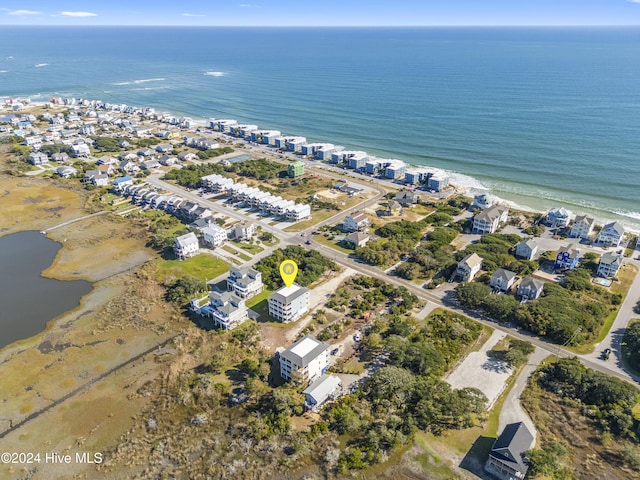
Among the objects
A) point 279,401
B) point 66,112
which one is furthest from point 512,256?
point 66,112

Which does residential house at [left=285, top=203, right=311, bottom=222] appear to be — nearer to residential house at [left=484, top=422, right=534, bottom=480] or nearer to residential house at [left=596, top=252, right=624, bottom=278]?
residential house at [left=596, top=252, right=624, bottom=278]

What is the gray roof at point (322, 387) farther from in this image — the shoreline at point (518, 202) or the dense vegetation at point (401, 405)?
the shoreline at point (518, 202)

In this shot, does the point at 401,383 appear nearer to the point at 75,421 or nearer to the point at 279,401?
the point at 279,401

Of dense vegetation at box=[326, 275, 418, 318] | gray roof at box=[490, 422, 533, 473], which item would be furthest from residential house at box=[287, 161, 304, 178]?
gray roof at box=[490, 422, 533, 473]

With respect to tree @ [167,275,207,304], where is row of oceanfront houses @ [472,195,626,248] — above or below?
above

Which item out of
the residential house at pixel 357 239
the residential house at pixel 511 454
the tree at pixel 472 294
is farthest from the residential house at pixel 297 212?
the residential house at pixel 511 454

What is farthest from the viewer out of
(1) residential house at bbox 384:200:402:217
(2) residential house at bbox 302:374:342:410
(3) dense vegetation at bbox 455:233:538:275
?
(1) residential house at bbox 384:200:402:217

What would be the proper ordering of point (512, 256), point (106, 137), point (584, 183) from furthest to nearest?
1. point (106, 137)
2. point (584, 183)
3. point (512, 256)
